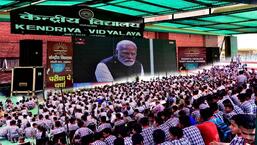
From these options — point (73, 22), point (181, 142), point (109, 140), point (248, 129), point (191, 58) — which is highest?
point (73, 22)

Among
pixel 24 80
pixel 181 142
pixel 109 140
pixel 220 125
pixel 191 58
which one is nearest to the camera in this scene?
pixel 181 142

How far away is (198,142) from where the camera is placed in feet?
16.3

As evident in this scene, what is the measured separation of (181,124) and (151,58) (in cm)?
1597

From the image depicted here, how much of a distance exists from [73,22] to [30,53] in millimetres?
3540

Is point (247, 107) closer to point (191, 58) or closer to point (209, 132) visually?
point (209, 132)

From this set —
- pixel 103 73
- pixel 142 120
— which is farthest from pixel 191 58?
pixel 142 120

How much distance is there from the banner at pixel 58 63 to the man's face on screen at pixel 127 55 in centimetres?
393

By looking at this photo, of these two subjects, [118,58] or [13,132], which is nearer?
[13,132]

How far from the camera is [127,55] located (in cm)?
2052

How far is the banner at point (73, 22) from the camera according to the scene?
1459 cm

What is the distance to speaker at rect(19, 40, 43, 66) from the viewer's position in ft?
44.7

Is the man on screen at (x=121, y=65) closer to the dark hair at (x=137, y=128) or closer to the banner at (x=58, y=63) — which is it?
the banner at (x=58, y=63)

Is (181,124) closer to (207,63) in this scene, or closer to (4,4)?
(4,4)

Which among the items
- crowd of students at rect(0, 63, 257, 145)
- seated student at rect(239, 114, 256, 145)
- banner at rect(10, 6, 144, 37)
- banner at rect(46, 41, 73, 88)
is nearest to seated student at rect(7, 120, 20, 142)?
crowd of students at rect(0, 63, 257, 145)
